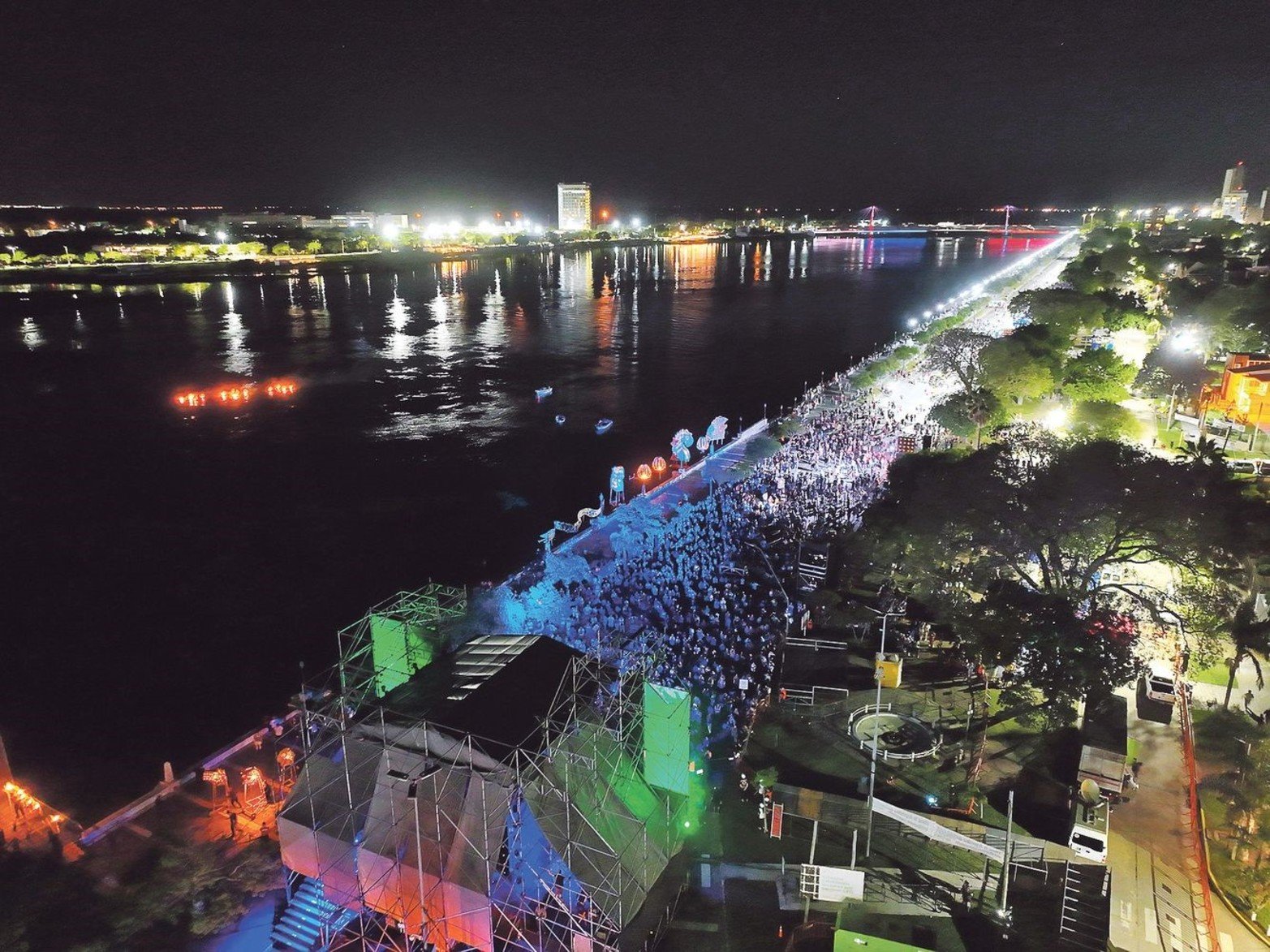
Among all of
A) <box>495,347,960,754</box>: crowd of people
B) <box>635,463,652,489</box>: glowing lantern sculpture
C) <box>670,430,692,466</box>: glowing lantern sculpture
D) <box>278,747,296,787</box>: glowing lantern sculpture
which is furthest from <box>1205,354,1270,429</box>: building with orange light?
<box>278,747,296,787</box>: glowing lantern sculpture

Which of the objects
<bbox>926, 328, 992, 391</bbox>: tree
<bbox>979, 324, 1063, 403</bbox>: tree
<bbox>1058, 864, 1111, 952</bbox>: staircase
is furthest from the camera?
<bbox>926, 328, 992, 391</bbox>: tree

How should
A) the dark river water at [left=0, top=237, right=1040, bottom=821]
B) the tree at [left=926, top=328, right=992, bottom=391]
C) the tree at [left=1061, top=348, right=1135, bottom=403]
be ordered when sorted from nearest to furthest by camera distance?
the dark river water at [left=0, top=237, right=1040, bottom=821], the tree at [left=1061, top=348, right=1135, bottom=403], the tree at [left=926, top=328, right=992, bottom=391]

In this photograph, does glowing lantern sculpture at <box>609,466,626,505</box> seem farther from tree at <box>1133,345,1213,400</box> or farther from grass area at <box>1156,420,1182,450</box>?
tree at <box>1133,345,1213,400</box>

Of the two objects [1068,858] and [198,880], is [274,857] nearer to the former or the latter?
[198,880]

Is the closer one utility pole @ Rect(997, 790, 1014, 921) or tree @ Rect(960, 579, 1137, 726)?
utility pole @ Rect(997, 790, 1014, 921)

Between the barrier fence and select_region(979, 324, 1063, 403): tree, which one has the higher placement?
select_region(979, 324, 1063, 403): tree

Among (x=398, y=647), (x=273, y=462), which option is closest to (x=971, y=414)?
(x=398, y=647)
